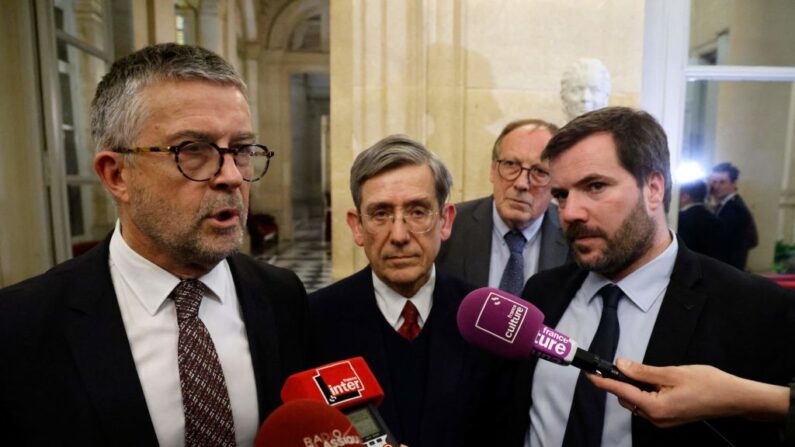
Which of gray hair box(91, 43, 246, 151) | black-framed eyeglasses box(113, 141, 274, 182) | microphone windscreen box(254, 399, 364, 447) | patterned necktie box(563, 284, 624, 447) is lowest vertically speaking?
patterned necktie box(563, 284, 624, 447)

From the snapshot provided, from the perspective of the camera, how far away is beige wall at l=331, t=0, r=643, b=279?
9.37 feet

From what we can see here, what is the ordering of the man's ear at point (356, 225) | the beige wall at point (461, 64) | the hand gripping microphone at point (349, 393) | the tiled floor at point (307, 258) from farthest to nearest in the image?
the tiled floor at point (307, 258), the beige wall at point (461, 64), the man's ear at point (356, 225), the hand gripping microphone at point (349, 393)

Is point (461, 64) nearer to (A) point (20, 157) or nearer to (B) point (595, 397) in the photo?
(B) point (595, 397)

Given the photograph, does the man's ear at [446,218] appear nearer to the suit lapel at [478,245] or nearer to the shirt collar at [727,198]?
the suit lapel at [478,245]

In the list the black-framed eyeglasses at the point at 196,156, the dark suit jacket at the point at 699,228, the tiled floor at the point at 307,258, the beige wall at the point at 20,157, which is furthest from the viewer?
the tiled floor at the point at 307,258

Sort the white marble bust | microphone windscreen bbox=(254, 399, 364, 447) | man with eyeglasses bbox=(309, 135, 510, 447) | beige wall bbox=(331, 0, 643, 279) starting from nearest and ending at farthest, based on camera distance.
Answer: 1. microphone windscreen bbox=(254, 399, 364, 447)
2. man with eyeglasses bbox=(309, 135, 510, 447)
3. the white marble bust
4. beige wall bbox=(331, 0, 643, 279)

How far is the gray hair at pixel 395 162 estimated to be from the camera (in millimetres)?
1458

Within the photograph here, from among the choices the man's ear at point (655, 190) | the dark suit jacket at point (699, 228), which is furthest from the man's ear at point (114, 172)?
the dark suit jacket at point (699, 228)

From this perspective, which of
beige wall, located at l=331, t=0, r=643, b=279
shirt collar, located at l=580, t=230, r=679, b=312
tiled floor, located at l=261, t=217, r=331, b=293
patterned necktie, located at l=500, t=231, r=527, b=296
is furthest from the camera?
tiled floor, located at l=261, t=217, r=331, b=293

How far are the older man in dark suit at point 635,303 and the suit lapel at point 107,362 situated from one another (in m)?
0.95

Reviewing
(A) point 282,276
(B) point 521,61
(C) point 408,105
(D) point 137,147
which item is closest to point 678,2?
(B) point 521,61

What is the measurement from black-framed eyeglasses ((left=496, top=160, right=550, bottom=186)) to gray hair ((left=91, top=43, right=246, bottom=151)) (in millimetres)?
1289

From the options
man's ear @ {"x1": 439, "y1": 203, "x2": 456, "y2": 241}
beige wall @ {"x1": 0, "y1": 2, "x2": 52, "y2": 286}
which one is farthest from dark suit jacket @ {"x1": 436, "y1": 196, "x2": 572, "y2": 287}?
beige wall @ {"x1": 0, "y1": 2, "x2": 52, "y2": 286}

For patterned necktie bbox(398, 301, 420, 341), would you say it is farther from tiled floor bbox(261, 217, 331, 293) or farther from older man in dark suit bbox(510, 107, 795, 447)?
tiled floor bbox(261, 217, 331, 293)
